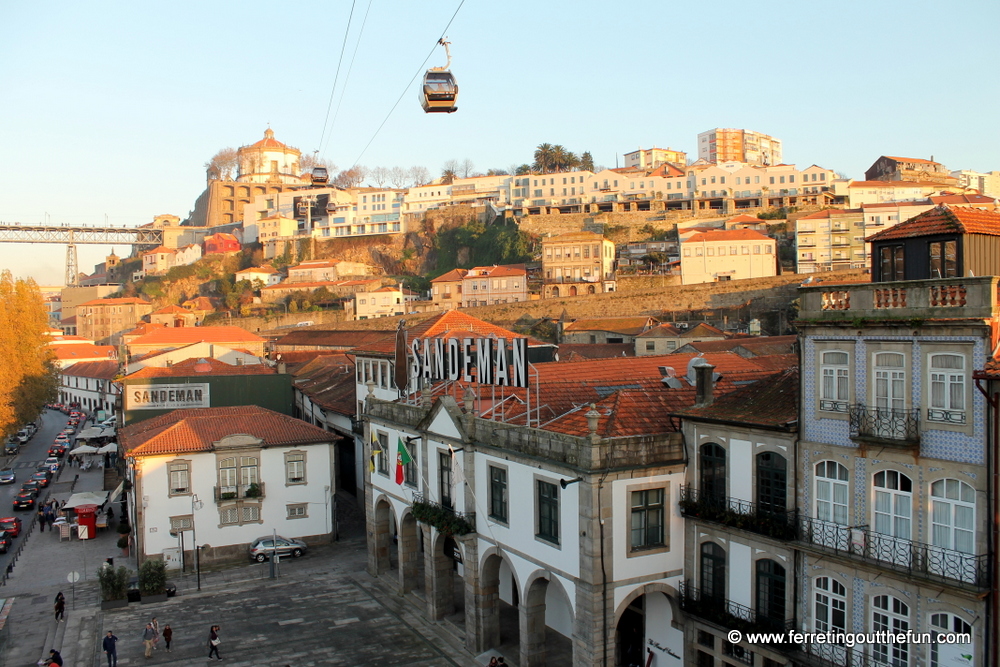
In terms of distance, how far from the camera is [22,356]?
198 feet

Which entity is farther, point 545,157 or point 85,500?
point 545,157

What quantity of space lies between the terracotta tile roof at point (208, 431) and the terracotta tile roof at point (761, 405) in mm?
19386

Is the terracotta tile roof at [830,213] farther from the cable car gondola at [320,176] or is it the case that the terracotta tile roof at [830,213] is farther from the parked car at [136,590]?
the parked car at [136,590]

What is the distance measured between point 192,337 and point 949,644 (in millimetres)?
69458

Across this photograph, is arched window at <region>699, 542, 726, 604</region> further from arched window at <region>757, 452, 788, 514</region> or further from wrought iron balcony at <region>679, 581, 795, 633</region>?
arched window at <region>757, 452, 788, 514</region>

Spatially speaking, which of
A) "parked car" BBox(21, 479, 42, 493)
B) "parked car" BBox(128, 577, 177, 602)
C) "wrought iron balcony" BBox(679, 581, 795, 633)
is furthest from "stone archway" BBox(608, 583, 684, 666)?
"parked car" BBox(21, 479, 42, 493)

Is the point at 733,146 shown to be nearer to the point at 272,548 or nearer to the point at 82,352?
the point at 82,352

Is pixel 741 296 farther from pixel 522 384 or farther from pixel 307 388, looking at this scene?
pixel 522 384

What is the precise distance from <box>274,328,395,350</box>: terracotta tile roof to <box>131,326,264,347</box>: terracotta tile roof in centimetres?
849

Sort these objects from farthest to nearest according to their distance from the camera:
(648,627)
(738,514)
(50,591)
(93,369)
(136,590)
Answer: (93,369) < (50,591) < (136,590) < (648,627) < (738,514)

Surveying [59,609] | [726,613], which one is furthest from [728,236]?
[59,609]

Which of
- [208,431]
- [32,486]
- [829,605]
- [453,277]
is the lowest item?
[32,486]

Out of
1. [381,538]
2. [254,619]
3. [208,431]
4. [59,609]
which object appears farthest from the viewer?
[208,431]

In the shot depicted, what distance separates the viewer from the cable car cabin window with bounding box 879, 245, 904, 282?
16891 mm
